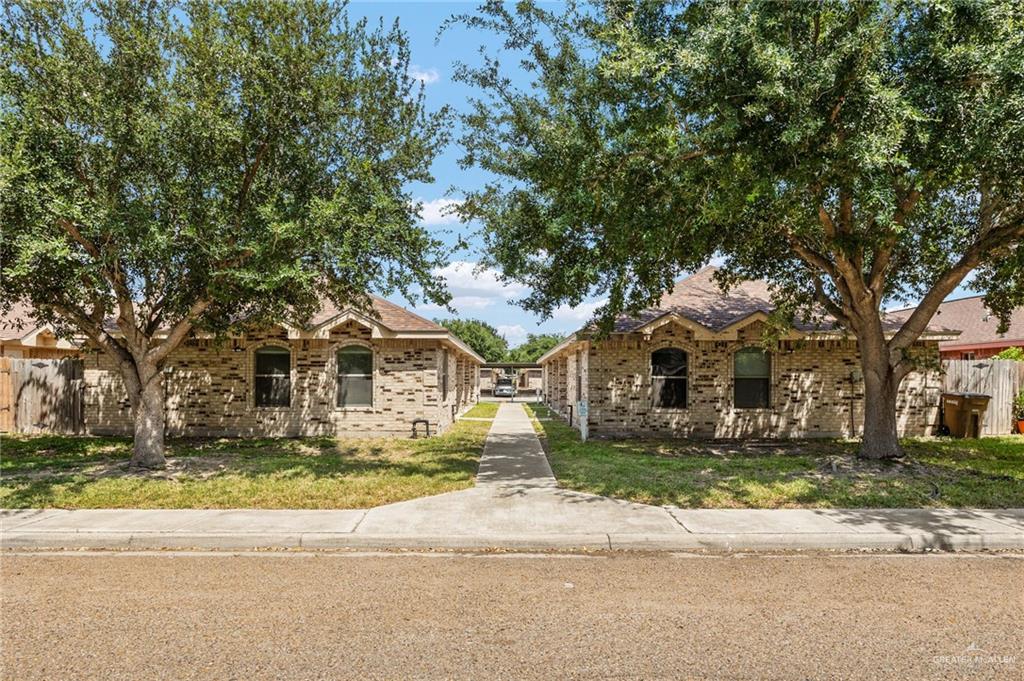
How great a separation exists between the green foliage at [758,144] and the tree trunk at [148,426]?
7183 millimetres

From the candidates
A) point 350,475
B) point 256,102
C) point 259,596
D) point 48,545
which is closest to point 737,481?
point 350,475

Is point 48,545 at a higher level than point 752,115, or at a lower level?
lower

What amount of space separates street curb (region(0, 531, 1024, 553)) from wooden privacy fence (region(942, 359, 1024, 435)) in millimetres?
12234

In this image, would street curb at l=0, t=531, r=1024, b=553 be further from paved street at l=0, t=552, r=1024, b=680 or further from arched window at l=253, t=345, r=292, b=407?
arched window at l=253, t=345, r=292, b=407

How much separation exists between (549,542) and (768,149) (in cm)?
613

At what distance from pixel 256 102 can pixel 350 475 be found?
6529 millimetres

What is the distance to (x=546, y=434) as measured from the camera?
18125mm

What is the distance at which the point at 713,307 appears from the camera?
56.7ft

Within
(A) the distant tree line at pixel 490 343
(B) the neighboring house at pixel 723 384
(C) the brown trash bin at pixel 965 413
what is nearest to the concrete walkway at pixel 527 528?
(B) the neighboring house at pixel 723 384

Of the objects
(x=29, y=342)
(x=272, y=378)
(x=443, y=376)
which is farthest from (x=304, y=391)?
(x=29, y=342)

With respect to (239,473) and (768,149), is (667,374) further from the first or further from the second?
(239,473)

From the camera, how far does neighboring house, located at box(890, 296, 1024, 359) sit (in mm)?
26719

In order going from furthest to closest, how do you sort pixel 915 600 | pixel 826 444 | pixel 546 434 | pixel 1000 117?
1. pixel 546 434
2. pixel 826 444
3. pixel 1000 117
4. pixel 915 600

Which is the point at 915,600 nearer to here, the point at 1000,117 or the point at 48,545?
the point at 1000,117
